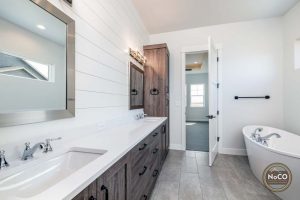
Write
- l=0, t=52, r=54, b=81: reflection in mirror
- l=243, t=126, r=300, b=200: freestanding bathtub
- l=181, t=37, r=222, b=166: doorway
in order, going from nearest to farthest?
l=0, t=52, r=54, b=81: reflection in mirror → l=243, t=126, r=300, b=200: freestanding bathtub → l=181, t=37, r=222, b=166: doorway

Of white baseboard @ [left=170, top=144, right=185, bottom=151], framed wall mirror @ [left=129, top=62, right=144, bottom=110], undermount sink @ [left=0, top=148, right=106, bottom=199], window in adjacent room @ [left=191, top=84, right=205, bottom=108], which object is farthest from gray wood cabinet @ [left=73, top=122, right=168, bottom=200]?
window in adjacent room @ [left=191, top=84, right=205, bottom=108]

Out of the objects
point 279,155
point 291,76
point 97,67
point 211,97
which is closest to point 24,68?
point 97,67

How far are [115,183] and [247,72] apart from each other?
11.9 feet

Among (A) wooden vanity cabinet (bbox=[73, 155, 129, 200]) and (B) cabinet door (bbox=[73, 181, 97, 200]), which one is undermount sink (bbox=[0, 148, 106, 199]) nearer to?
(A) wooden vanity cabinet (bbox=[73, 155, 129, 200])

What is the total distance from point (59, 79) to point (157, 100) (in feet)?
7.65

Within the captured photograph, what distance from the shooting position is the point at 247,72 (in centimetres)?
338

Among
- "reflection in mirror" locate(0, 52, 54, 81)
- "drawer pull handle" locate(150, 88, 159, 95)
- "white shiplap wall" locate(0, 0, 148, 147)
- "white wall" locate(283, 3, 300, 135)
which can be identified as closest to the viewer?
"reflection in mirror" locate(0, 52, 54, 81)

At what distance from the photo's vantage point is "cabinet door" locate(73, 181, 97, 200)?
66 cm

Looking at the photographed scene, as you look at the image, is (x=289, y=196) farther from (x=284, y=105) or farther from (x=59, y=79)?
(x=59, y=79)

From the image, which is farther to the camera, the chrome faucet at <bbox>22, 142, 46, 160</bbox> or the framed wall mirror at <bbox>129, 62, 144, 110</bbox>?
the framed wall mirror at <bbox>129, 62, 144, 110</bbox>

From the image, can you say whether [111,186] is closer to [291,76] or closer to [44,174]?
[44,174]

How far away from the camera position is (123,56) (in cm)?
239

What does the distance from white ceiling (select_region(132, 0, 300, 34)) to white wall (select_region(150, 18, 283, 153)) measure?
23 cm


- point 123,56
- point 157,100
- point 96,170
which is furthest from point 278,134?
point 96,170
